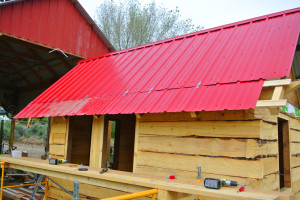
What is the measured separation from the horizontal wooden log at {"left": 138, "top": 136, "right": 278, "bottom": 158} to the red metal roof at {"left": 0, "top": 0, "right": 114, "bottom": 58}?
24.1 feet

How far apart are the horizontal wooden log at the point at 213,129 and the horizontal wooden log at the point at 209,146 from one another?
0.09 m

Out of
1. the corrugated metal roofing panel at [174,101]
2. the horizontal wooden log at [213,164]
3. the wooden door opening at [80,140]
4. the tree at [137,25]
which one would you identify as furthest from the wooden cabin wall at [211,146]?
the tree at [137,25]

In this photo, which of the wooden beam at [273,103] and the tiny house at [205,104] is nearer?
the wooden beam at [273,103]

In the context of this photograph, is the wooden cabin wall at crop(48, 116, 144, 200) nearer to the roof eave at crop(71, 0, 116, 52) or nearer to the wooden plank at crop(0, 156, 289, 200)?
the wooden plank at crop(0, 156, 289, 200)

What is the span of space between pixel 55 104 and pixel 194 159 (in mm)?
4339

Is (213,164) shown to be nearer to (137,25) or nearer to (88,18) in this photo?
(88,18)

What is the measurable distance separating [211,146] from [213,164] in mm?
314

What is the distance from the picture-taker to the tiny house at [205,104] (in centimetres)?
436

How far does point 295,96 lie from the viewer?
309 inches

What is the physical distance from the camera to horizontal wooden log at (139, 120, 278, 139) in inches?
174

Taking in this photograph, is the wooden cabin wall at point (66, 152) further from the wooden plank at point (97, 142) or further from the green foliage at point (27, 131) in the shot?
the green foliage at point (27, 131)

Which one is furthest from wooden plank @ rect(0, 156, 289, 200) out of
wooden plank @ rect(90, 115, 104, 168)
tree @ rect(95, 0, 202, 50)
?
tree @ rect(95, 0, 202, 50)

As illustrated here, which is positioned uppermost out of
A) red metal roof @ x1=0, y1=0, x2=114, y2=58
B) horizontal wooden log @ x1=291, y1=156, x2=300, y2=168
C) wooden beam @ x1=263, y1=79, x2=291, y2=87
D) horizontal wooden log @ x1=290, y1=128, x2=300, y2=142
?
red metal roof @ x1=0, y1=0, x2=114, y2=58

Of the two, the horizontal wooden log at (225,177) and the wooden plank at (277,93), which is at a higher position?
the wooden plank at (277,93)
